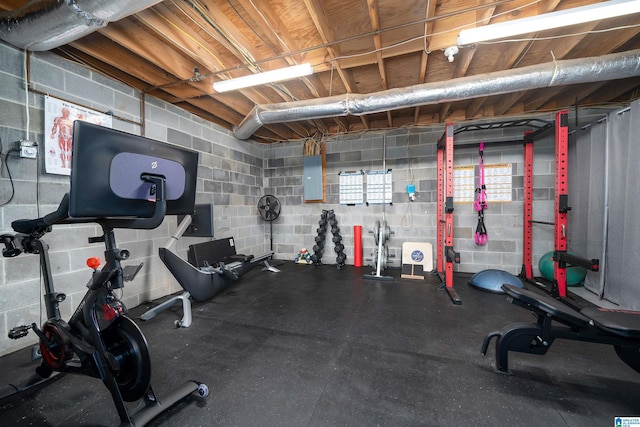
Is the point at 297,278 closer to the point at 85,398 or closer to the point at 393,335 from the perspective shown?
the point at 393,335

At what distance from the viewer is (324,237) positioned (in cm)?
469

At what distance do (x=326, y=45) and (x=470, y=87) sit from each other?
1613 millimetres

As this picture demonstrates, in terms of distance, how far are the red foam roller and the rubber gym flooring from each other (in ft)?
5.79

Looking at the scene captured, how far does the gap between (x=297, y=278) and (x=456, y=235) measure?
2742 millimetres

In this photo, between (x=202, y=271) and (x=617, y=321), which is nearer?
(x=617, y=321)

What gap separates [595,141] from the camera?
9.66ft

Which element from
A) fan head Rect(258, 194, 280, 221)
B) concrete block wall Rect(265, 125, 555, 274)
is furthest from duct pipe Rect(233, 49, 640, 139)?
fan head Rect(258, 194, 280, 221)

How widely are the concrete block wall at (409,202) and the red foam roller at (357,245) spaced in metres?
0.16

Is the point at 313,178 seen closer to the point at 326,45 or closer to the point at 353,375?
the point at 326,45

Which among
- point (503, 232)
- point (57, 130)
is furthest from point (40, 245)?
point (503, 232)

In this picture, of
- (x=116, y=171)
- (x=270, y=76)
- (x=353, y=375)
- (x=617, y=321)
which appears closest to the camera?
(x=116, y=171)

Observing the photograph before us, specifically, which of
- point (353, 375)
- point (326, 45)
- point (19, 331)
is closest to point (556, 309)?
point (353, 375)

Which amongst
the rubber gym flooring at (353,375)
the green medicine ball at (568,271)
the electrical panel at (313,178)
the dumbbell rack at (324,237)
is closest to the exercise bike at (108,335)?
the rubber gym flooring at (353,375)

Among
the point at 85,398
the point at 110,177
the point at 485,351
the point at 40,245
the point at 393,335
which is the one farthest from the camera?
the point at 393,335
